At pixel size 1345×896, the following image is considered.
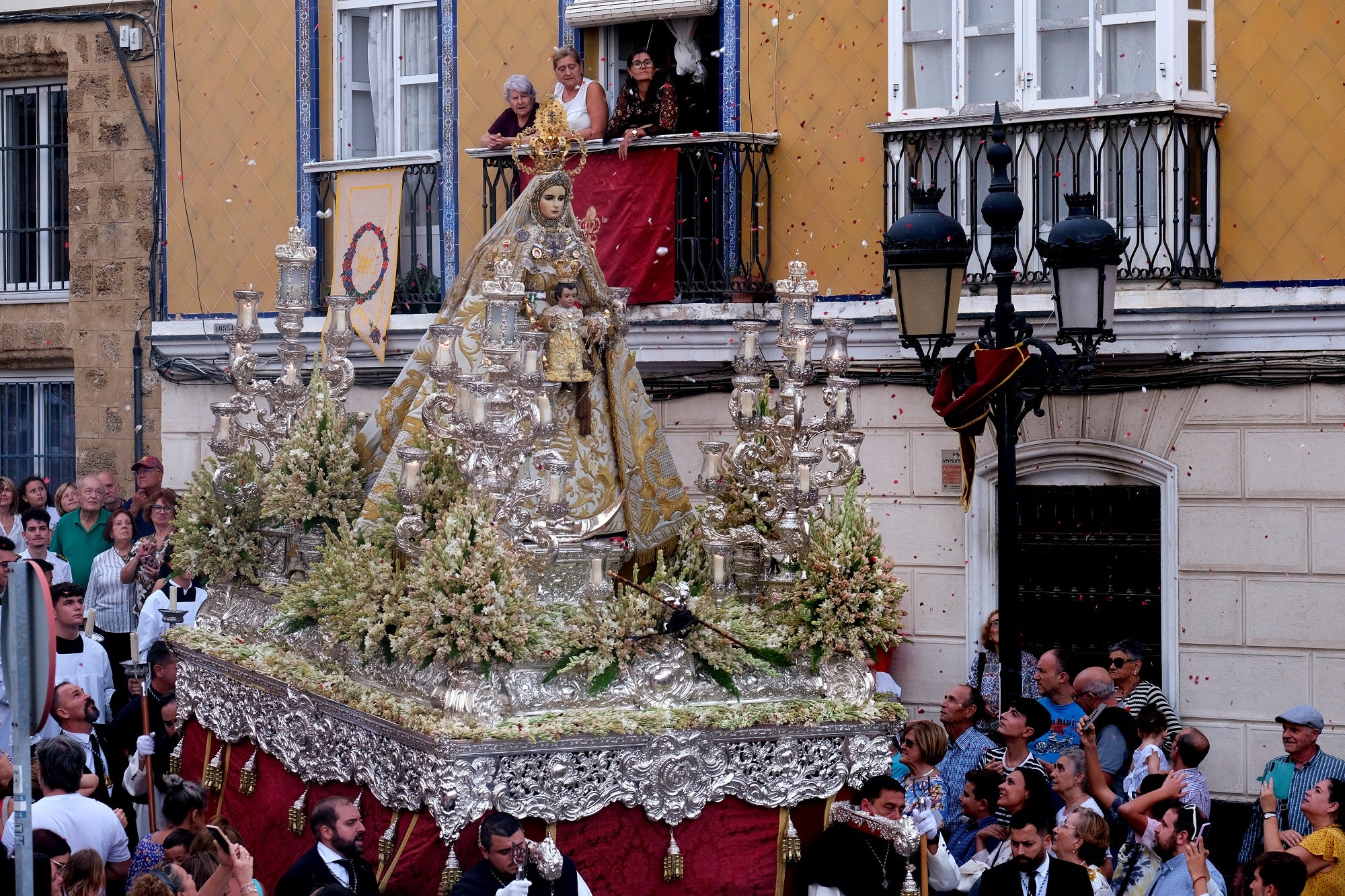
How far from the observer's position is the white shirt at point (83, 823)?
23.8 feet

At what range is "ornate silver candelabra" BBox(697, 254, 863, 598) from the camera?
8.17 metres

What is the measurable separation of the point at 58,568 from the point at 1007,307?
627 cm

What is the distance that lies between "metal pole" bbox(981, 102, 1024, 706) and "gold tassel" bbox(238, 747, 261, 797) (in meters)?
3.35

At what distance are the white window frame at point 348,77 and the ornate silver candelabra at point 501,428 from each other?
21.0 feet

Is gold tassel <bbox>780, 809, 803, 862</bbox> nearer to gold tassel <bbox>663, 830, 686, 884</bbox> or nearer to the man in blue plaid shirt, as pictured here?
gold tassel <bbox>663, 830, 686, 884</bbox>

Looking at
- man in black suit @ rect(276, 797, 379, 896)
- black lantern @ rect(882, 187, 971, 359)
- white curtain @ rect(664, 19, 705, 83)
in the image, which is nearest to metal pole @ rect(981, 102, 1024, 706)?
black lantern @ rect(882, 187, 971, 359)

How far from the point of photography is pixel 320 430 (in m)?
9.27

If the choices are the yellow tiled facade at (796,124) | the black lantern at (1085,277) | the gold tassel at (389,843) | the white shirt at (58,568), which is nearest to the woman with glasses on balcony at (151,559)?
the white shirt at (58,568)

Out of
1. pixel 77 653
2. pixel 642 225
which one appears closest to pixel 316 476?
pixel 77 653

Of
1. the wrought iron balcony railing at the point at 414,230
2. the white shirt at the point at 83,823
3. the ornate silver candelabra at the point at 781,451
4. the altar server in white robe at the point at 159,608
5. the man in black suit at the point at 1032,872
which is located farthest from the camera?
the wrought iron balcony railing at the point at 414,230

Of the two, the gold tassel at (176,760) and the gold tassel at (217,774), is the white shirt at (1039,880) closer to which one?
the gold tassel at (217,774)

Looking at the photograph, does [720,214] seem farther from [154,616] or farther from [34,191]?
[34,191]

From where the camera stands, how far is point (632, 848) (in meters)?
7.75

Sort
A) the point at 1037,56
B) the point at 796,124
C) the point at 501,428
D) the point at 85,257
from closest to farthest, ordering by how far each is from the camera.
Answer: the point at 501,428, the point at 1037,56, the point at 796,124, the point at 85,257
